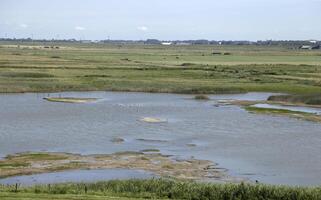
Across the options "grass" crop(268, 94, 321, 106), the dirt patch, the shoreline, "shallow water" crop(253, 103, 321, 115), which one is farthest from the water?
"grass" crop(268, 94, 321, 106)

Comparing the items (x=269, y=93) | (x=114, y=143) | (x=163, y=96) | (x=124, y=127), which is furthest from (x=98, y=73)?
(x=114, y=143)

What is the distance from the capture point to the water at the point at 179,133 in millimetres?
34478

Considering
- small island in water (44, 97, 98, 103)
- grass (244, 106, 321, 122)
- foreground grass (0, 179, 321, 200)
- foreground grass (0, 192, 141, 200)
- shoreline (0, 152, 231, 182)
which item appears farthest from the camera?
small island in water (44, 97, 98, 103)

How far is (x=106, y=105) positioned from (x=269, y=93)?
2477 cm

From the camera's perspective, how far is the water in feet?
113

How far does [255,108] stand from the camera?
59.5 metres

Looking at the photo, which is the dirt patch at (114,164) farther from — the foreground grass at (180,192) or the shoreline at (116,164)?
the foreground grass at (180,192)

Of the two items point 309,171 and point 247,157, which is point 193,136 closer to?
point 247,157

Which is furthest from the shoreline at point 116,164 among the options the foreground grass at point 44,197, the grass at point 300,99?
the grass at point 300,99

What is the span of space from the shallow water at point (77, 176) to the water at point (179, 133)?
5559mm

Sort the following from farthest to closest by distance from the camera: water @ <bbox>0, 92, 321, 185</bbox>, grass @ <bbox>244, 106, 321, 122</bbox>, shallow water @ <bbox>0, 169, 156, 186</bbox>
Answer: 1. grass @ <bbox>244, 106, 321, 122</bbox>
2. water @ <bbox>0, 92, 321, 185</bbox>
3. shallow water @ <bbox>0, 169, 156, 186</bbox>

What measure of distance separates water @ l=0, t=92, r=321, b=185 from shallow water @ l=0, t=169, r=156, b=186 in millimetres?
5559

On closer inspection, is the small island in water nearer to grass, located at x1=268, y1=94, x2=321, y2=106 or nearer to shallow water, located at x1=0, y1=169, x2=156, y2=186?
grass, located at x1=268, y1=94, x2=321, y2=106

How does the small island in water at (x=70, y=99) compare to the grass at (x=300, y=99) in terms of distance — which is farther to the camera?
the grass at (x=300, y=99)
